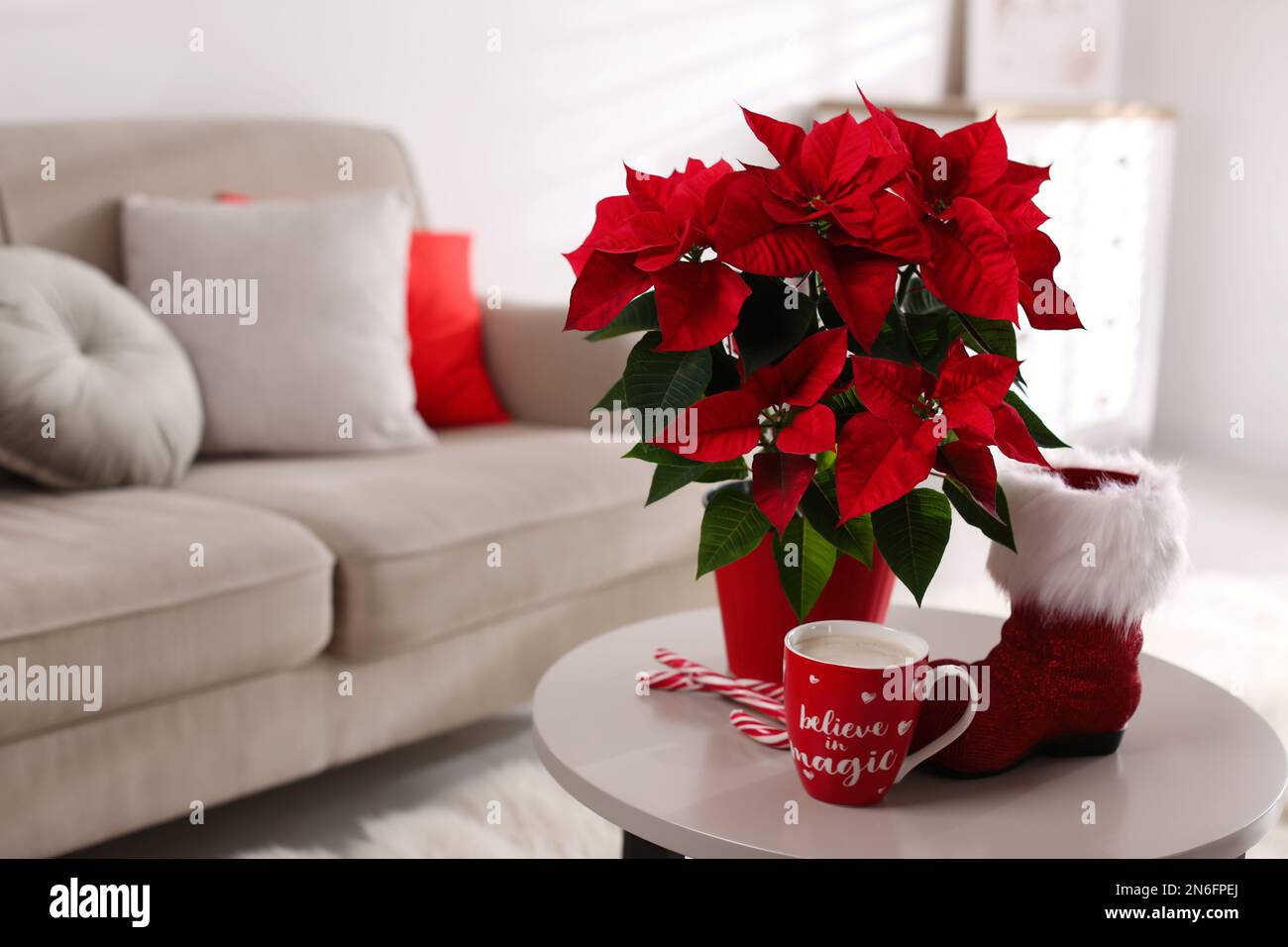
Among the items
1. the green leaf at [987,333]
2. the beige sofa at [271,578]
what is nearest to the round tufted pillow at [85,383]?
the beige sofa at [271,578]

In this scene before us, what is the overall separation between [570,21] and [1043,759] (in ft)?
7.91

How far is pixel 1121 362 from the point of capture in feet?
13.3

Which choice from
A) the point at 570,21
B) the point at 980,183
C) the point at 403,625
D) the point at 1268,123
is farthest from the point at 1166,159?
the point at 980,183

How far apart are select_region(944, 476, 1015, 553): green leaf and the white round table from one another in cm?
17

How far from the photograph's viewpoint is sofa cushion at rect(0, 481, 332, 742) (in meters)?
1.31

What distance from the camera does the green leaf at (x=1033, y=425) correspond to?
0.90 meters

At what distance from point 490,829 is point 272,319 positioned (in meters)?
0.83

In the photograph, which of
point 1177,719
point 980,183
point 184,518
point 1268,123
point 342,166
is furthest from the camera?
point 1268,123

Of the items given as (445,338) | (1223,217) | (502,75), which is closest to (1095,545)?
(445,338)

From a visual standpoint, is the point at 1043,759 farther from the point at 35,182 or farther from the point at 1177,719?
the point at 35,182

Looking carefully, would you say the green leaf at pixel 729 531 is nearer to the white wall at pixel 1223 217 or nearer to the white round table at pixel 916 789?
the white round table at pixel 916 789


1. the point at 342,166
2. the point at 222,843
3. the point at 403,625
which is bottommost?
the point at 222,843

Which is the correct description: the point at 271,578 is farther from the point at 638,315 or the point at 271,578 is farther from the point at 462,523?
the point at 638,315

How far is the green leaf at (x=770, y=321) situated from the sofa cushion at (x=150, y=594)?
0.82m
